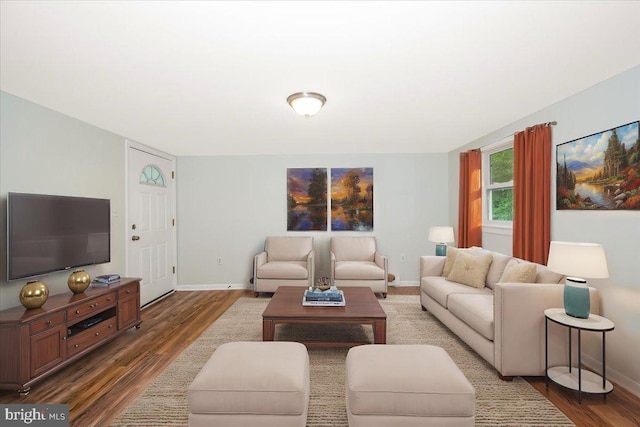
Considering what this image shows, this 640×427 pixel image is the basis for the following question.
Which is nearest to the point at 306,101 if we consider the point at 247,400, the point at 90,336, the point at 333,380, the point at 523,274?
the point at 247,400

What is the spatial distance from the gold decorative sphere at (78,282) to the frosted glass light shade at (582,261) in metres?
4.01

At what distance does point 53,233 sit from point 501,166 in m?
5.15

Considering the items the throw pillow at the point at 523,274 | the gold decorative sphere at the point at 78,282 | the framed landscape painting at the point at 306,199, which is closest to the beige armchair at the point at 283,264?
the framed landscape painting at the point at 306,199

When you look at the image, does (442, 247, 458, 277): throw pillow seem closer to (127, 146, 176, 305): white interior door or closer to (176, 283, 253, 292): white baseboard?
(176, 283, 253, 292): white baseboard

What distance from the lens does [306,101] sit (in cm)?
242

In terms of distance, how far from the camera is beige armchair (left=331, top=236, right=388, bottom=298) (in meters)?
4.23

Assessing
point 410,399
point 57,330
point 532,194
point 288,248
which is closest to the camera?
point 410,399

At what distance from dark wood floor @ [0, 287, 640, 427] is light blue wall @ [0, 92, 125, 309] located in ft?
2.66

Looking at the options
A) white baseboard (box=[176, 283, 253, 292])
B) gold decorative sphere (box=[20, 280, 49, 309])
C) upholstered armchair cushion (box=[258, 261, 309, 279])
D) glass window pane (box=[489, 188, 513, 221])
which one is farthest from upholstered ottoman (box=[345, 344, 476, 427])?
white baseboard (box=[176, 283, 253, 292])

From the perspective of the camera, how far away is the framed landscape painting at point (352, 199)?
5.00 m

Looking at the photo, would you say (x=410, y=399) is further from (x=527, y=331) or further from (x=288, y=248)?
(x=288, y=248)

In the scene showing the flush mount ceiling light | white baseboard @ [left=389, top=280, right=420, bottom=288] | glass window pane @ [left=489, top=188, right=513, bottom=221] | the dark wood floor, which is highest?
the flush mount ceiling light

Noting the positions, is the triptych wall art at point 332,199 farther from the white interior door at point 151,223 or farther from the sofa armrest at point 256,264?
the white interior door at point 151,223

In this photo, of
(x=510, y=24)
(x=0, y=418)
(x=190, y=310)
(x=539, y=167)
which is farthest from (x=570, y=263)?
(x=190, y=310)
